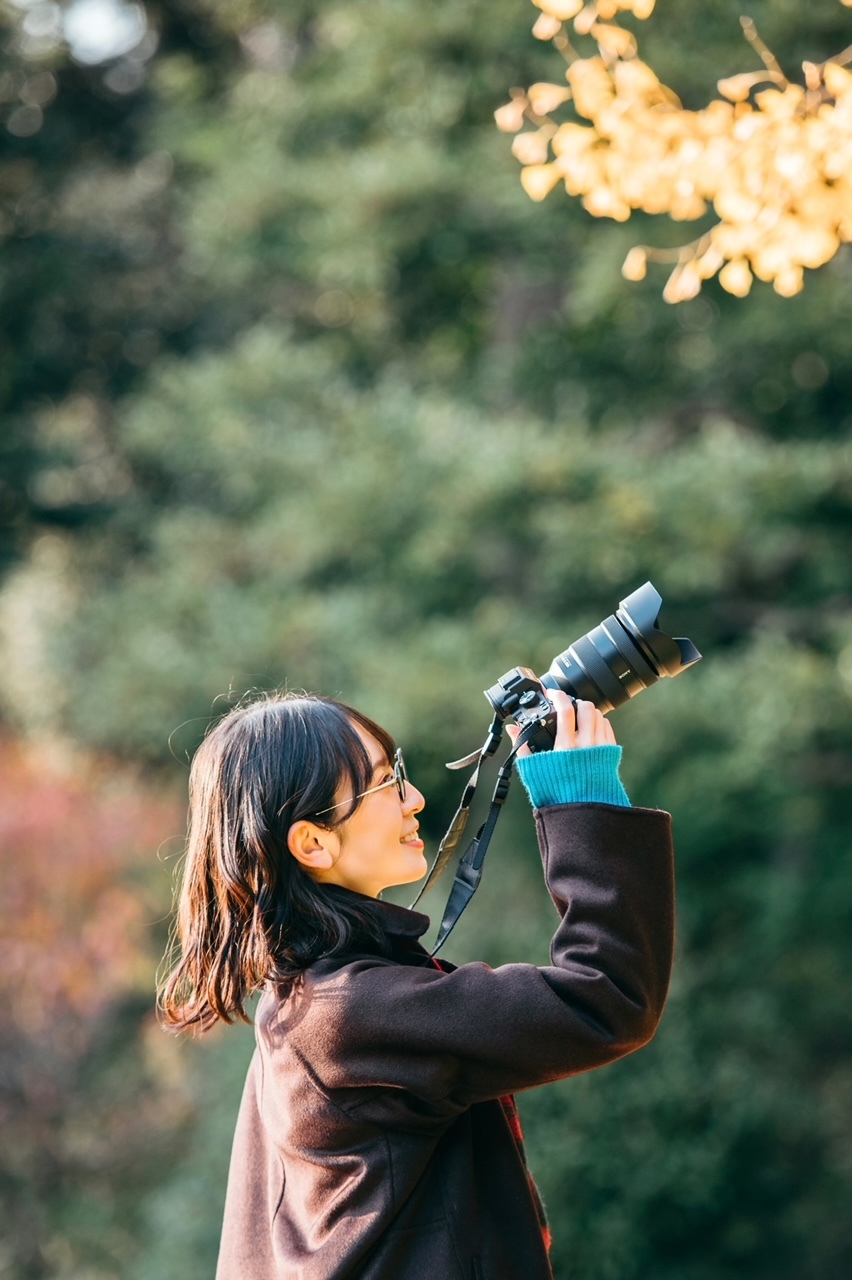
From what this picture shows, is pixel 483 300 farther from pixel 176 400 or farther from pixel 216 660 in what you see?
pixel 216 660

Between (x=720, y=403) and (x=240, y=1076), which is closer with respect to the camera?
(x=240, y=1076)

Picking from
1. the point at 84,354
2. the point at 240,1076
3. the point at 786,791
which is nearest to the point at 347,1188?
the point at 240,1076

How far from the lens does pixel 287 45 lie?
8828 millimetres

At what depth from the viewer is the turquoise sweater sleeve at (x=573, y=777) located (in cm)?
136

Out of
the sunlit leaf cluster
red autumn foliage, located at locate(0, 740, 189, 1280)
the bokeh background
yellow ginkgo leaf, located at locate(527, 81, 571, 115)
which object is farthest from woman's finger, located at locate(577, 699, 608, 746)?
red autumn foliage, located at locate(0, 740, 189, 1280)

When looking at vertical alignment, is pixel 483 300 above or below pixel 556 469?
above

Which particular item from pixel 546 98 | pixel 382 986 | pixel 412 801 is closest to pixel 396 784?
pixel 412 801

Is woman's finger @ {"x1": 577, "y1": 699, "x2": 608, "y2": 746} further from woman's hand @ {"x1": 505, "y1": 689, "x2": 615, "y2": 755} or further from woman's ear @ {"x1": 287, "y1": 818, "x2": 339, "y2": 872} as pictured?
woman's ear @ {"x1": 287, "y1": 818, "x2": 339, "y2": 872}

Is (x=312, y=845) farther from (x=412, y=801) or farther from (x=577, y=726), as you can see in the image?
(x=577, y=726)

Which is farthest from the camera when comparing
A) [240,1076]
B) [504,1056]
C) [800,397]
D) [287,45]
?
[287,45]

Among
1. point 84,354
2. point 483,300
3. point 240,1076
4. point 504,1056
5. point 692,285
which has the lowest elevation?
point 240,1076

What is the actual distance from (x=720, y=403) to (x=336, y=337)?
211 cm

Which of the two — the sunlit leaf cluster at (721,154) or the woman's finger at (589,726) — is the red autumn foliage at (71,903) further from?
the woman's finger at (589,726)

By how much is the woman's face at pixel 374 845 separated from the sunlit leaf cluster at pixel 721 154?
4.48 ft
